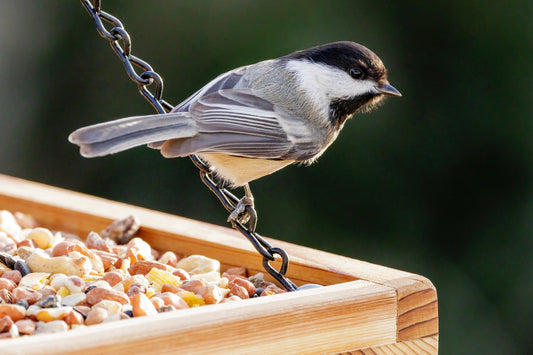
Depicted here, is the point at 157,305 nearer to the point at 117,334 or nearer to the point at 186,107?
the point at 117,334

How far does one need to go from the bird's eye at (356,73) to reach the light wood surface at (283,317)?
330mm

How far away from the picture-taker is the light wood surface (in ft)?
2.92

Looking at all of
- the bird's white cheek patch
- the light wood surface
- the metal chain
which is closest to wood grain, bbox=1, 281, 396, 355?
the light wood surface

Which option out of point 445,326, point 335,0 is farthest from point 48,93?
point 445,326

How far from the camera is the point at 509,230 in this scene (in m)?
2.51

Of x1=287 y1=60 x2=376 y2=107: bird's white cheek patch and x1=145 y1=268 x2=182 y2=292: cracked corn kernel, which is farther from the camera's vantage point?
x1=287 y1=60 x2=376 y2=107: bird's white cheek patch

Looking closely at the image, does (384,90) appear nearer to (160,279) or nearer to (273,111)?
(273,111)

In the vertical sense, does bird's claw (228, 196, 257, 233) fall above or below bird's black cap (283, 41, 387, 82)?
below

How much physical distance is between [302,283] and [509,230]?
4.34ft

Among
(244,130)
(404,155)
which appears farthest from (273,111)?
(404,155)

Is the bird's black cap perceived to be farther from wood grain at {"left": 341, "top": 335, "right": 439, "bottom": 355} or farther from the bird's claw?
wood grain at {"left": 341, "top": 335, "right": 439, "bottom": 355}

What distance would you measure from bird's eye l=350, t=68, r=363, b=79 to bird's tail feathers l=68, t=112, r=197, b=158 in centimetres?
33

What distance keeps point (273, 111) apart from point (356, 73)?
0.59ft

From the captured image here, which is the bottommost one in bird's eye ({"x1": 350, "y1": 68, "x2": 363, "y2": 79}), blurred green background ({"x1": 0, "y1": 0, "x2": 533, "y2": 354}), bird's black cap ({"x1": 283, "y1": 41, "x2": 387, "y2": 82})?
blurred green background ({"x1": 0, "y1": 0, "x2": 533, "y2": 354})
